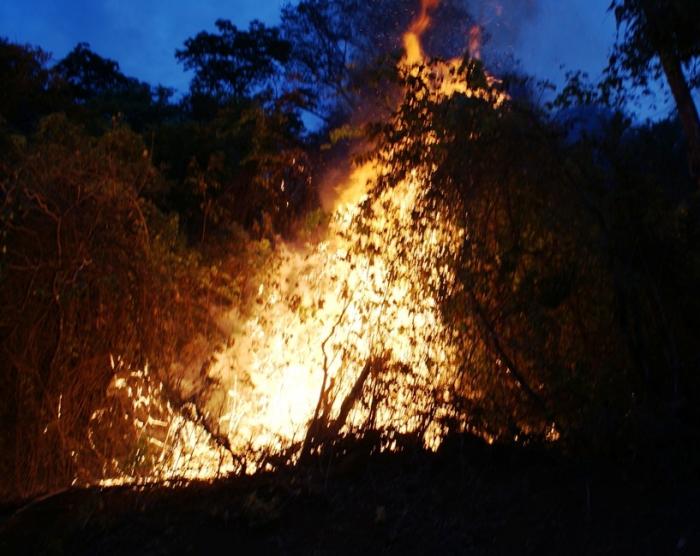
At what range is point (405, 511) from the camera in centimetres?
534

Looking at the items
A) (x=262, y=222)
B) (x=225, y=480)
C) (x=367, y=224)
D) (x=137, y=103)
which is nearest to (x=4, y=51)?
(x=137, y=103)

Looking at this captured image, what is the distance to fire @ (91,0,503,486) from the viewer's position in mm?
6129

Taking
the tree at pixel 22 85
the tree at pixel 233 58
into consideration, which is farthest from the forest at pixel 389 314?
the tree at pixel 233 58

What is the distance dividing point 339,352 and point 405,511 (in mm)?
1715

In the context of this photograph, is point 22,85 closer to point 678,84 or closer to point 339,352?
point 339,352

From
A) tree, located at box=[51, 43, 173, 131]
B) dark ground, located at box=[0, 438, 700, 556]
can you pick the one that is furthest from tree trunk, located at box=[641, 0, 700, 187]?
tree, located at box=[51, 43, 173, 131]

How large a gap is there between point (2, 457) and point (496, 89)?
16.6 ft

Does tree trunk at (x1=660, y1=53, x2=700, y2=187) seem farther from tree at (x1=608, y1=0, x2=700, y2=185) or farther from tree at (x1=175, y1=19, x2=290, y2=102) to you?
tree at (x1=175, y1=19, x2=290, y2=102)

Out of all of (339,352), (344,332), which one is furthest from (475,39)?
(339,352)

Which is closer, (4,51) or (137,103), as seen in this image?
(4,51)

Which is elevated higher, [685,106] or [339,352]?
[685,106]

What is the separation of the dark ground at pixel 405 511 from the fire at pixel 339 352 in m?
0.37

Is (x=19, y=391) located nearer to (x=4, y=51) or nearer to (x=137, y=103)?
(x=4, y=51)

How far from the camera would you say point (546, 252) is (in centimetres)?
609
